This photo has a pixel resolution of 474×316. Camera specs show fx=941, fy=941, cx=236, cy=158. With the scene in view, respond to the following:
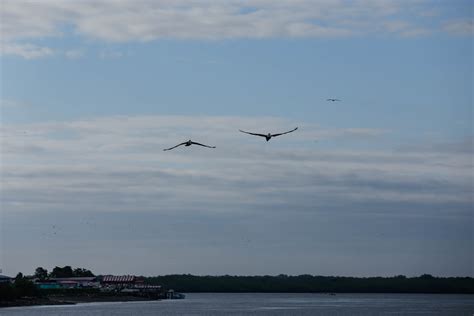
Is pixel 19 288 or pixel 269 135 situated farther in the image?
pixel 19 288

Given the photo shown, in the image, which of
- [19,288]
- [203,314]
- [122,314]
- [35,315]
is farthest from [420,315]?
[19,288]

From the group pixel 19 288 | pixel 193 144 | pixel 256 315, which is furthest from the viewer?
pixel 19 288

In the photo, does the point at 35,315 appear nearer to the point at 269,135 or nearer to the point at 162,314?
the point at 162,314

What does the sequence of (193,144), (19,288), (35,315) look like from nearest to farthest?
(193,144) < (35,315) < (19,288)

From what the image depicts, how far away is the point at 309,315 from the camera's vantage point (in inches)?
6152

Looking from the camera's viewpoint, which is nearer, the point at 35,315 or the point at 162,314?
the point at 35,315

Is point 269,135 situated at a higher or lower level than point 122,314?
higher

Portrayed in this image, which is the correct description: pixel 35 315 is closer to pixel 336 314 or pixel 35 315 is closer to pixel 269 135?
pixel 336 314

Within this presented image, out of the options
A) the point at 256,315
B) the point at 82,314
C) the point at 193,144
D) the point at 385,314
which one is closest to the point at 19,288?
the point at 82,314

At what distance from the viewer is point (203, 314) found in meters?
160

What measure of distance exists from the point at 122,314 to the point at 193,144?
95120mm

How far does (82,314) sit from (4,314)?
12.4 metres

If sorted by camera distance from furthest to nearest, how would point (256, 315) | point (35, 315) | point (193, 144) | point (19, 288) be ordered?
point (19, 288)
point (256, 315)
point (35, 315)
point (193, 144)

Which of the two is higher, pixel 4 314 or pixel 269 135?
pixel 269 135
